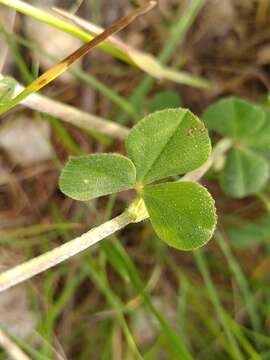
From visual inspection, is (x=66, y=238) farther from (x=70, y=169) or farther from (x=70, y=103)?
(x=70, y=169)

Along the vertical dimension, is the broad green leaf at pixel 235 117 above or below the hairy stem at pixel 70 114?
below

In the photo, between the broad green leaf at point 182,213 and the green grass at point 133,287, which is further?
the green grass at point 133,287

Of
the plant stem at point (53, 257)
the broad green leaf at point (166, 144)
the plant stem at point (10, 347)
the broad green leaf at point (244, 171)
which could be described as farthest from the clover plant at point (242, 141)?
the plant stem at point (10, 347)

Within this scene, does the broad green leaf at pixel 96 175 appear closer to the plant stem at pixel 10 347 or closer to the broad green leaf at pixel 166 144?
the broad green leaf at pixel 166 144

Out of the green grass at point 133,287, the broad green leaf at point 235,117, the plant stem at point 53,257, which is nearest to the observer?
the plant stem at point 53,257

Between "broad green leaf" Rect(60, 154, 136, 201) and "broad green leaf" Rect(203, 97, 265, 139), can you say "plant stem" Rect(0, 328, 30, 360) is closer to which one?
"broad green leaf" Rect(60, 154, 136, 201)

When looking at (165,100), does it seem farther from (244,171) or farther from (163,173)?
(163,173)

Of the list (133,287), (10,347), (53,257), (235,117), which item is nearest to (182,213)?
(53,257)

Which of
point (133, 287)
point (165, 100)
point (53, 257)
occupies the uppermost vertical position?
point (165, 100)
